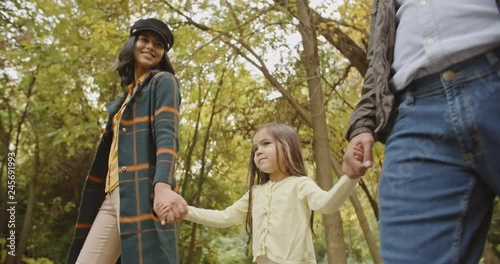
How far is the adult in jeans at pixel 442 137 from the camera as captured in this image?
106cm

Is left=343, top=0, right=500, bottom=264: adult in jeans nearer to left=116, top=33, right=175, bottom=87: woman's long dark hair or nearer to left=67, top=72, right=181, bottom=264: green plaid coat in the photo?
left=67, top=72, right=181, bottom=264: green plaid coat

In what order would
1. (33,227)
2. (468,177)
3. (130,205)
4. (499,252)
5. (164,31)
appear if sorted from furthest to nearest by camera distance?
(33,227) < (499,252) < (164,31) < (130,205) < (468,177)

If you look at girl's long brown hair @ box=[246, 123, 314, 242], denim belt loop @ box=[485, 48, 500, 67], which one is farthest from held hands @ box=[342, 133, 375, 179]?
girl's long brown hair @ box=[246, 123, 314, 242]

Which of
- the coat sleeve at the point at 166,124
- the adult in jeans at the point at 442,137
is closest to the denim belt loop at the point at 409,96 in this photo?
the adult in jeans at the point at 442,137

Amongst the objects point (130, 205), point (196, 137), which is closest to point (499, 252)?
point (196, 137)

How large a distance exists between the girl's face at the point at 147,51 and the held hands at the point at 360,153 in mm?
1566

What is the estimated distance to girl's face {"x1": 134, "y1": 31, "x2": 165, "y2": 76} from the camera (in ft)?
8.48

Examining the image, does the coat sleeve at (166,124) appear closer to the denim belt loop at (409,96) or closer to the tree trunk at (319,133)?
the denim belt loop at (409,96)

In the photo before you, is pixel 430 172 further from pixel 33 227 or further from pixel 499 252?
pixel 33 227

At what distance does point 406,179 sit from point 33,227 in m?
9.24

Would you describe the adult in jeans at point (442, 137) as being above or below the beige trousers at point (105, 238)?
above

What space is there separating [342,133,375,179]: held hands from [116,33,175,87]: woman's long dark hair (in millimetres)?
1564

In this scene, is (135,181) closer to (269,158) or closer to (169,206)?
(169,206)

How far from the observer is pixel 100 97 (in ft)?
27.1
